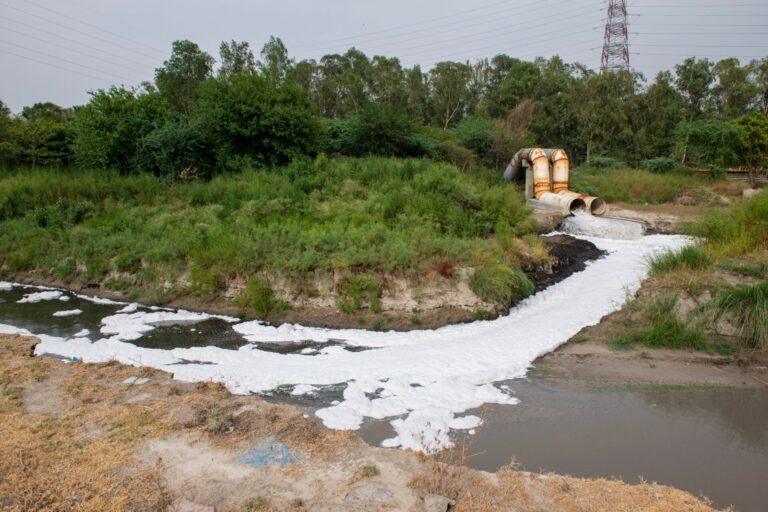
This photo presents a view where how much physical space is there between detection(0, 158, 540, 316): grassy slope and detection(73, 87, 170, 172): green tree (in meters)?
1.47

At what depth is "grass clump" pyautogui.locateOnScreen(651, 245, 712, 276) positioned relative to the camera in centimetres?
980

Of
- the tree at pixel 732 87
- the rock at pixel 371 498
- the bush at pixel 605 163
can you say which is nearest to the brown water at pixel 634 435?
the rock at pixel 371 498

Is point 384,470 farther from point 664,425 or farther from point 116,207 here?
point 116,207

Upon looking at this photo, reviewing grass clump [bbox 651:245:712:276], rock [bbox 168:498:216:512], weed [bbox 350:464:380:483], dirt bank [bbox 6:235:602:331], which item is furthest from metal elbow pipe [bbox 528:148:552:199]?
rock [bbox 168:498:216:512]

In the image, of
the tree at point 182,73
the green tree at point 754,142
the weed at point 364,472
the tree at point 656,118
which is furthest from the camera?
the tree at point 182,73

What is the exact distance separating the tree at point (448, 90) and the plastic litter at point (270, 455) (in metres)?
33.8

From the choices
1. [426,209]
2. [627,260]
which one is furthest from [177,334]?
[627,260]

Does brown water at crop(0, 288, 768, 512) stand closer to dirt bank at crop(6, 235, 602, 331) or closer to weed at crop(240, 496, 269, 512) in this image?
weed at crop(240, 496, 269, 512)

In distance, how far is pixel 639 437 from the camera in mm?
6035

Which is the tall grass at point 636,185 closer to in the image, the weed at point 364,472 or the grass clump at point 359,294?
the grass clump at point 359,294

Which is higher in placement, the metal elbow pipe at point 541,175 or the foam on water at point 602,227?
the metal elbow pipe at point 541,175

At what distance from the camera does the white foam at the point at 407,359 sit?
653 cm

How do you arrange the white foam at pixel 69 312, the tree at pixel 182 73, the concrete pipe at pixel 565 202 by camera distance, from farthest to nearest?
1. the tree at pixel 182 73
2. the concrete pipe at pixel 565 202
3. the white foam at pixel 69 312

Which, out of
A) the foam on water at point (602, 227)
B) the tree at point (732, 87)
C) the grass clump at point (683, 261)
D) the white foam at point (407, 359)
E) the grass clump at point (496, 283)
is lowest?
the white foam at point (407, 359)
